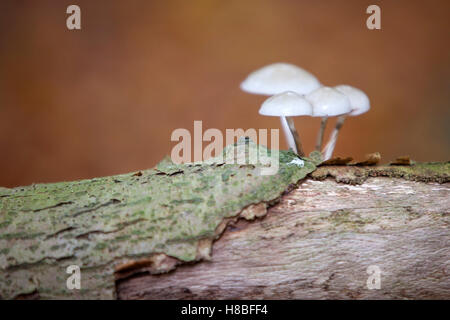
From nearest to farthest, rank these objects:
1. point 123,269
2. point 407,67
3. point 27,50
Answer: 1. point 123,269
2. point 27,50
3. point 407,67

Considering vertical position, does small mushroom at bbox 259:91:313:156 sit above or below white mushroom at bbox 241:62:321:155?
below

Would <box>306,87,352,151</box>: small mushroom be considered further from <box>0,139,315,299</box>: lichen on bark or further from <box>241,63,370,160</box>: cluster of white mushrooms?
<box>0,139,315,299</box>: lichen on bark

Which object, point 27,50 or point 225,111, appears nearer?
point 27,50

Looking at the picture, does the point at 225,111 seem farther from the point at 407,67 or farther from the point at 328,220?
the point at 328,220

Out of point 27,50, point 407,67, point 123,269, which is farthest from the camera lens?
point 407,67

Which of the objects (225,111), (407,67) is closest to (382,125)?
(407,67)

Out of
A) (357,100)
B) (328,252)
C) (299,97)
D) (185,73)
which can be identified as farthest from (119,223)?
(185,73)

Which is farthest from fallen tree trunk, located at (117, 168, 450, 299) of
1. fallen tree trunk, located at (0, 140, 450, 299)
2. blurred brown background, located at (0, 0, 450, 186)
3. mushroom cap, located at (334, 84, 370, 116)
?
blurred brown background, located at (0, 0, 450, 186)
